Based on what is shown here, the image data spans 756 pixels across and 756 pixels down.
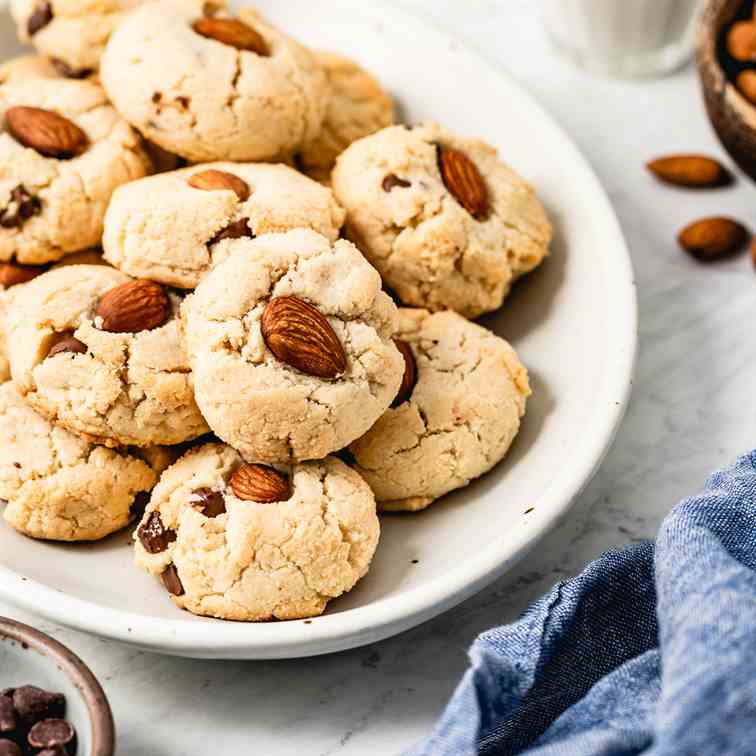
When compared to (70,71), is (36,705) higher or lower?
lower

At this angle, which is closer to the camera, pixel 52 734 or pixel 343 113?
pixel 52 734

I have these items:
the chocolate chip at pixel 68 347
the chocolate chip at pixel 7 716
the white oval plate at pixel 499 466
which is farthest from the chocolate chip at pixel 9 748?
the chocolate chip at pixel 68 347

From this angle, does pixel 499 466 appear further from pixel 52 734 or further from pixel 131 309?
pixel 52 734

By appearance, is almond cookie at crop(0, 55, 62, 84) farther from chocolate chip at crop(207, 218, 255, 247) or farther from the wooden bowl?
the wooden bowl

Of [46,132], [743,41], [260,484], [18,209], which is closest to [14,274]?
[18,209]

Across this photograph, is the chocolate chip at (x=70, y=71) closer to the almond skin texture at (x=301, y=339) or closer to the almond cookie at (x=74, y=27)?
the almond cookie at (x=74, y=27)

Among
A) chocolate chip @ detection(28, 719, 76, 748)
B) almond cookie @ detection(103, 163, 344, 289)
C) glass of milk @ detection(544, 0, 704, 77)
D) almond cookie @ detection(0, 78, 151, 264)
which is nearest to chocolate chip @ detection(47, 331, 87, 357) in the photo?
almond cookie @ detection(103, 163, 344, 289)

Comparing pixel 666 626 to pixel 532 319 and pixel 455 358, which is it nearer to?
pixel 455 358
